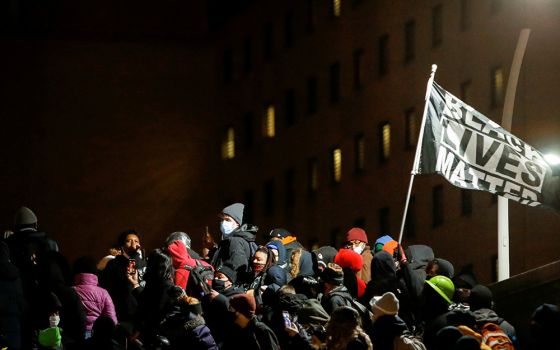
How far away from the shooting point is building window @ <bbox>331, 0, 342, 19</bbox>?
7188cm

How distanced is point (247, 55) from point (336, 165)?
10.6m

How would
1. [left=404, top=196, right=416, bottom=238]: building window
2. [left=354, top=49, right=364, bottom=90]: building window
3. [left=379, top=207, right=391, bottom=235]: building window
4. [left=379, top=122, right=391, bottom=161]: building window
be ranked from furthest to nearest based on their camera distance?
1. [left=354, top=49, right=364, bottom=90]: building window
2. [left=379, top=122, right=391, bottom=161]: building window
3. [left=379, top=207, right=391, bottom=235]: building window
4. [left=404, top=196, right=416, bottom=238]: building window

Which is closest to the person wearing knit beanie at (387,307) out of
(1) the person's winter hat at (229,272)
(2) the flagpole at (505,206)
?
(1) the person's winter hat at (229,272)

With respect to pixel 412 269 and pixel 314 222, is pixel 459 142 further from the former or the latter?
pixel 314 222

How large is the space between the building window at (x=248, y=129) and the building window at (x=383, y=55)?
13.6 meters

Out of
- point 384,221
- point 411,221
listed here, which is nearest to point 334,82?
point 384,221

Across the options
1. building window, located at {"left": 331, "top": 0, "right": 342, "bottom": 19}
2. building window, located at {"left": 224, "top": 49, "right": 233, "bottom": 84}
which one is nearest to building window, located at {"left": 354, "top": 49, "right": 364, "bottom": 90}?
building window, located at {"left": 331, "top": 0, "right": 342, "bottom": 19}

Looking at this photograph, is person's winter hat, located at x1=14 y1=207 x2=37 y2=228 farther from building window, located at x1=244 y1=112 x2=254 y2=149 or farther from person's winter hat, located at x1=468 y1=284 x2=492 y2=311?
building window, located at x1=244 y1=112 x2=254 y2=149

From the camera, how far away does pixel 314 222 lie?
7394cm

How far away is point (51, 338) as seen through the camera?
22016mm

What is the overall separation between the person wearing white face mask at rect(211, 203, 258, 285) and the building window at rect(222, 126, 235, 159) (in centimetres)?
5775

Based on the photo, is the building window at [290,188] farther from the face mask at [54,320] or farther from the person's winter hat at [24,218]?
the face mask at [54,320]

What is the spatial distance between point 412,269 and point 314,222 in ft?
166

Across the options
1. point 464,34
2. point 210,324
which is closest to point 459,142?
point 210,324
